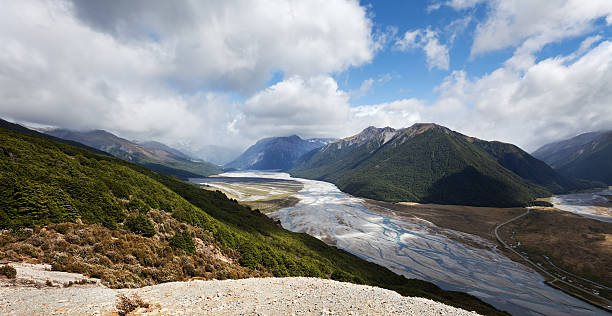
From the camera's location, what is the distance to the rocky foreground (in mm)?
8672

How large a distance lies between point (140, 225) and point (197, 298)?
426 inches

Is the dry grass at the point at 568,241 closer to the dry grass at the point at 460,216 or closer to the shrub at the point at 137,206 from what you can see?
the dry grass at the point at 460,216

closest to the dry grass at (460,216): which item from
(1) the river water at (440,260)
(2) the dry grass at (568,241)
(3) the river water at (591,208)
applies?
(2) the dry grass at (568,241)

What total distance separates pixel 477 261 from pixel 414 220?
47.1m

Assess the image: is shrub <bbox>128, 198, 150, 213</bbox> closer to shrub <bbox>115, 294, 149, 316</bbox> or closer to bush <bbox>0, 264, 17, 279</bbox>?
bush <bbox>0, 264, 17, 279</bbox>

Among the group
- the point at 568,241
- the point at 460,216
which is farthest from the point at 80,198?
the point at 460,216

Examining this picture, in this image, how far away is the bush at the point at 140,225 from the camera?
729 inches

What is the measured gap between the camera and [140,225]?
18875 mm

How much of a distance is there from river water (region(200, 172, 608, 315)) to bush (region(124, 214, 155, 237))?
6763cm

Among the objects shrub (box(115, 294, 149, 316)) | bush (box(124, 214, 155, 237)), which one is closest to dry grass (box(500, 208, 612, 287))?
Answer: shrub (box(115, 294, 149, 316))

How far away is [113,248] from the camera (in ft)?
Result: 48.9

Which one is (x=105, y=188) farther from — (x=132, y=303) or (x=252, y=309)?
(x=252, y=309)

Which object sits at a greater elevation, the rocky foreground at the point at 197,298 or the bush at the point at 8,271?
the bush at the point at 8,271

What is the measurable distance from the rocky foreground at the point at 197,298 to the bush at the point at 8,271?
0.23 meters
